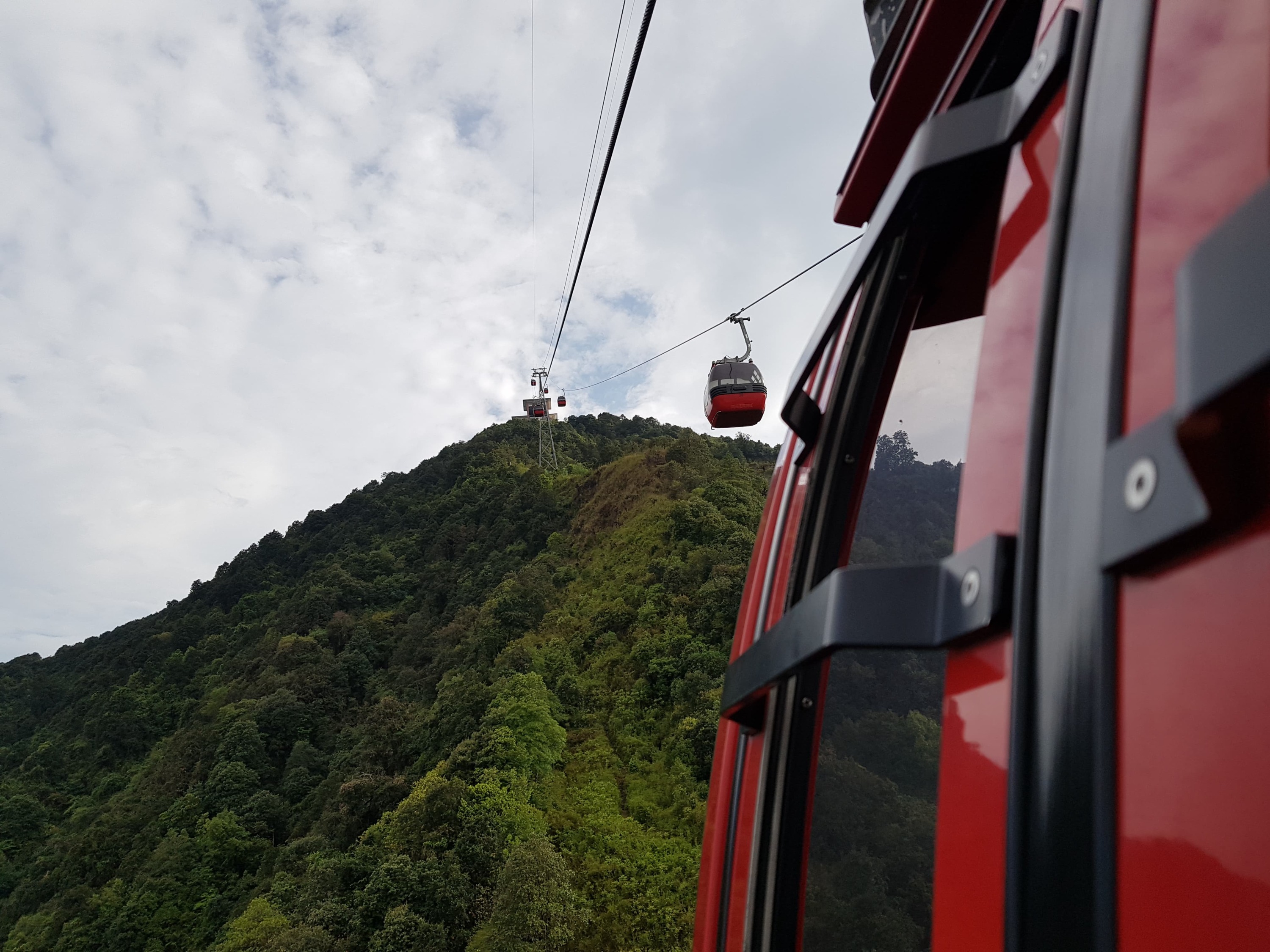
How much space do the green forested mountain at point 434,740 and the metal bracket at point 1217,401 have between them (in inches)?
21.5

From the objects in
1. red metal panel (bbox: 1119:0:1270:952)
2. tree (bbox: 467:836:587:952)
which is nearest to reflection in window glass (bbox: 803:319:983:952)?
red metal panel (bbox: 1119:0:1270:952)

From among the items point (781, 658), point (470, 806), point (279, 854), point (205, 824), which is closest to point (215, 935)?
point (279, 854)

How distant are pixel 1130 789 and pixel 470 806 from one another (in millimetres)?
12499

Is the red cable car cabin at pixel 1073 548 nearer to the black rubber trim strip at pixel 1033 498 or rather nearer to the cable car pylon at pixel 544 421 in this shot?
the black rubber trim strip at pixel 1033 498

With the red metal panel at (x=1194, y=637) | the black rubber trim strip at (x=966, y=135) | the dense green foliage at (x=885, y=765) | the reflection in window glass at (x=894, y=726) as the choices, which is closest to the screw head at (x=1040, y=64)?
the black rubber trim strip at (x=966, y=135)

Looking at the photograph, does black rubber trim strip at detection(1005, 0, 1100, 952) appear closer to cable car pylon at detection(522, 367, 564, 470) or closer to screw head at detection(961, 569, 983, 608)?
screw head at detection(961, 569, 983, 608)

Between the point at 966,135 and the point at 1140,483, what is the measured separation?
1.83 ft

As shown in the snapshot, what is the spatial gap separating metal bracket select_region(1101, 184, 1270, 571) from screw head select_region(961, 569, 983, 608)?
157 millimetres

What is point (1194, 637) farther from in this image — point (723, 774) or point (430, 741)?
point (430, 741)

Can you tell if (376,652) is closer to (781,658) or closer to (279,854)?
(279,854)

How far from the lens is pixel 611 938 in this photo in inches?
360

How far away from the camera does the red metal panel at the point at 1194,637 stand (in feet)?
1.07

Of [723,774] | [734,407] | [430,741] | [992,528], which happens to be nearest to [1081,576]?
[992,528]

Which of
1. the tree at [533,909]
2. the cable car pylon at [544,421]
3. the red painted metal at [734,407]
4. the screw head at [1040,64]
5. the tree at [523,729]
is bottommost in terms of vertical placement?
the tree at [533,909]
